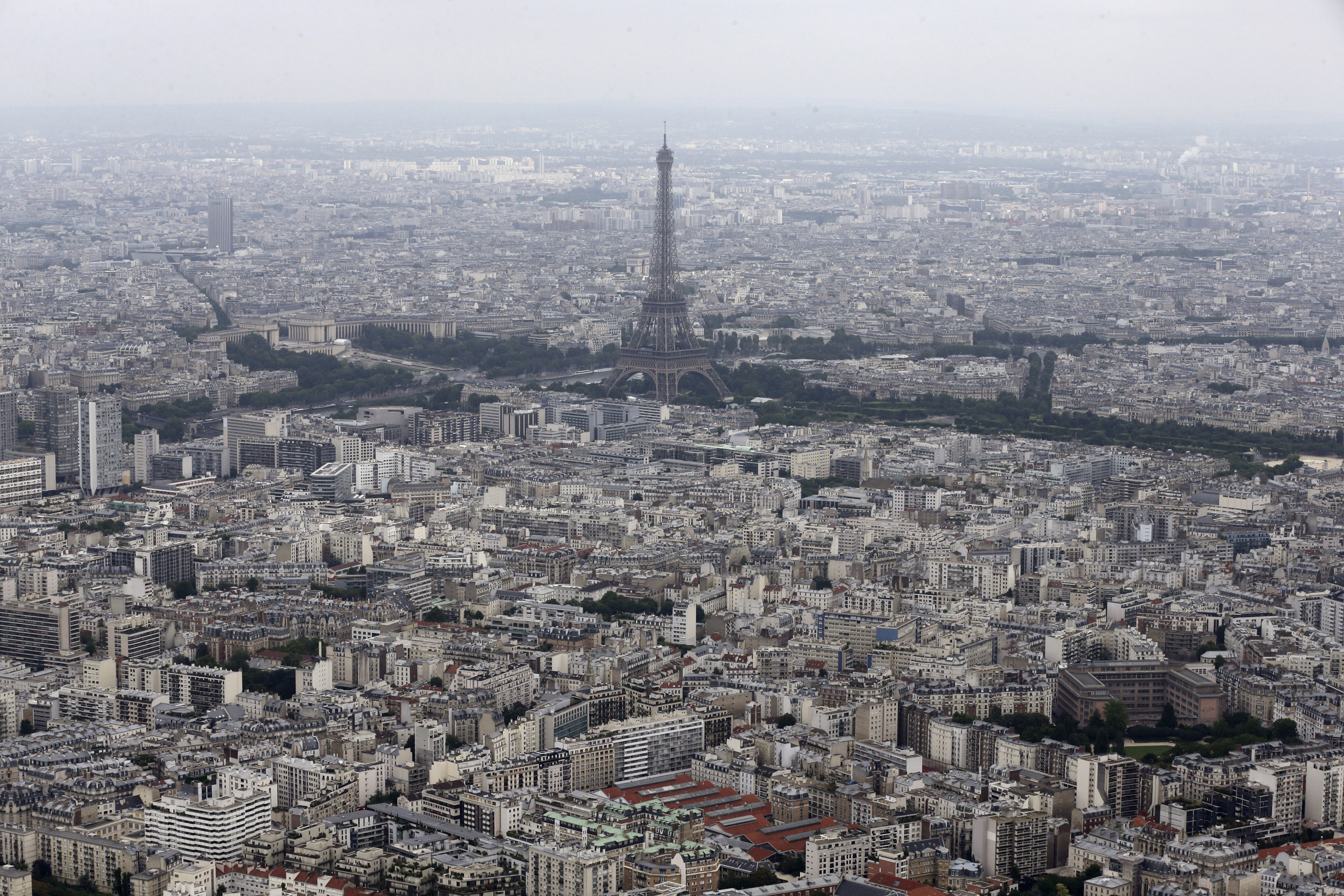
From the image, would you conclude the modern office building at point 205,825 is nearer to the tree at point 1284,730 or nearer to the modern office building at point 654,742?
Answer: the modern office building at point 654,742

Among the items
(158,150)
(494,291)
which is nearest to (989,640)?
(494,291)

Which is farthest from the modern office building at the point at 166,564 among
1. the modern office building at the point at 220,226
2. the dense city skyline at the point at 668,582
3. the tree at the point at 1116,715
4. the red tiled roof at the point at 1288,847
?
the modern office building at the point at 220,226

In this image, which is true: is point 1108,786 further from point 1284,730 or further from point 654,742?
point 654,742

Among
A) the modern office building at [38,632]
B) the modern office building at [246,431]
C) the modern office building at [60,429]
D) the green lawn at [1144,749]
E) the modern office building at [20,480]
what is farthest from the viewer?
the modern office building at [246,431]

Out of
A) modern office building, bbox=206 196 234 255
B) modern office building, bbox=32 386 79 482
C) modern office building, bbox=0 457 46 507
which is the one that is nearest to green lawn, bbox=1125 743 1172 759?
modern office building, bbox=0 457 46 507

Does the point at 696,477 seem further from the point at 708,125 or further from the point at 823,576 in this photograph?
the point at 708,125

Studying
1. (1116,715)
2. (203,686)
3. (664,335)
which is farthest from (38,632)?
(664,335)

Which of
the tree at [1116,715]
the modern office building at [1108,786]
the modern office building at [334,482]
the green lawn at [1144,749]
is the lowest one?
the modern office building at [334,482]
